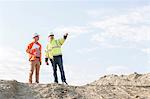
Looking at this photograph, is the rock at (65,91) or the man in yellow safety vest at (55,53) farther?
the man in yellow safety vest at (55,53)

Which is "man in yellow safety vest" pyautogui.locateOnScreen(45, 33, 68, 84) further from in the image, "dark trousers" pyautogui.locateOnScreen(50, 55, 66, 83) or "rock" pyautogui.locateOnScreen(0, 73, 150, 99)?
"rock" pyautogui.locateOnScreen(0, 73, 150, 99)

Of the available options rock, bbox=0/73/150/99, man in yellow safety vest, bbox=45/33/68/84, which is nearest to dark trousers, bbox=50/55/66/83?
man in yellow safety vest, bbox=45/33/68/84

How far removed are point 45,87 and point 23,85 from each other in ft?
2.33

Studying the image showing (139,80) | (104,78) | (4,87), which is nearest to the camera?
(4,87)

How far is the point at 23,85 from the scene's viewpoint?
47.1 ft

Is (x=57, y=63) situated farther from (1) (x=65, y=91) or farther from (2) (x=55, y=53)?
(1) (x=65, y=91)

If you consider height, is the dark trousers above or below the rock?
above

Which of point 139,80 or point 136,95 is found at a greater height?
point 139,80

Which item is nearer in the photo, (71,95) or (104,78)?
(71,95)

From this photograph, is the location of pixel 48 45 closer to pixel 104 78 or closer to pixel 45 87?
pixel 45 87

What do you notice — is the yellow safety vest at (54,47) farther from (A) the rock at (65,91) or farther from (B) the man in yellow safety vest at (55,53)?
(A) the rock at (65,91)

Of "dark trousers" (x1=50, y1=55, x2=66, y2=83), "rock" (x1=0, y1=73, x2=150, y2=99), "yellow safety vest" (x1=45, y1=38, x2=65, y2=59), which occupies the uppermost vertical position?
"yellow safety vest" (x1=45, y1=38, x2=65, y2=59)

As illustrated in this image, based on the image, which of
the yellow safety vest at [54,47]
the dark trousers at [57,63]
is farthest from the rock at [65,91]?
the yellow safety vest at [54,47]

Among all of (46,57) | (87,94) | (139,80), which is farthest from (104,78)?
(87,94)
